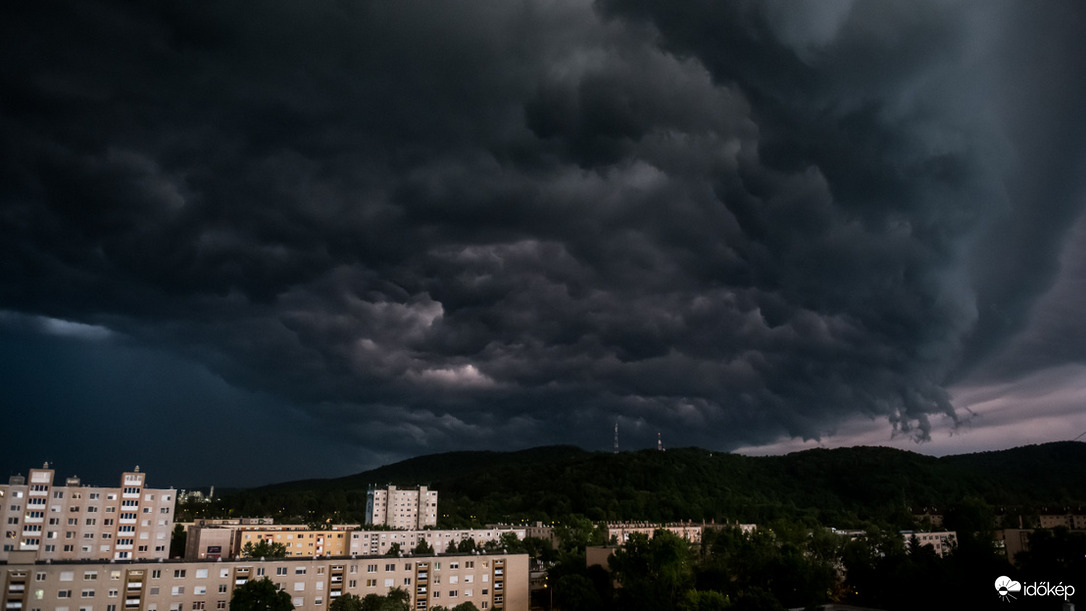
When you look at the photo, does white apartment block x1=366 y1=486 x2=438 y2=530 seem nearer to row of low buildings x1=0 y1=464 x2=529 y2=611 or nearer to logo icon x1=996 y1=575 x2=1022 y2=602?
row of low buildings x1=0 y1=464 x2=529 y2=611

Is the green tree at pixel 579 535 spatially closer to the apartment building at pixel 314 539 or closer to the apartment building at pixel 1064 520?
the apartment building at pixel 314 539

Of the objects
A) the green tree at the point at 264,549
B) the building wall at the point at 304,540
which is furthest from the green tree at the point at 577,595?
the building wall at the point at 304,540

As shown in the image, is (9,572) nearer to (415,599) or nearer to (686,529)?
(415,599)

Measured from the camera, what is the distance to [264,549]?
107 metres

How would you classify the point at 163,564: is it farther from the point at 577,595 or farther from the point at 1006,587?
the point at 1006,587

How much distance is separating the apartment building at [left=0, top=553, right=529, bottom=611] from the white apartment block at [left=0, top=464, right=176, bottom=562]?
38660mm

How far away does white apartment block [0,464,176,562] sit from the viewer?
93.0 m

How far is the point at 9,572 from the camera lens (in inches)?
2137

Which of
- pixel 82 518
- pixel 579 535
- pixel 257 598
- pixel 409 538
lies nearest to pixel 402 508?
pixel 409 538

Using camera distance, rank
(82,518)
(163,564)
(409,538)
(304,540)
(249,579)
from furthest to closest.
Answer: (409,538)
(304,540)
(82,518)
(249,579)
(163,564)

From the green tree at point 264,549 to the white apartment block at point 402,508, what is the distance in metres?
64.6

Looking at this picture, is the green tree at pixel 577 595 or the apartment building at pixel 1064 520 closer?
the green tree at pixel 577 595

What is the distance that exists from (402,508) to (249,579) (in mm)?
128668

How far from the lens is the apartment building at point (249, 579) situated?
2184 inches
